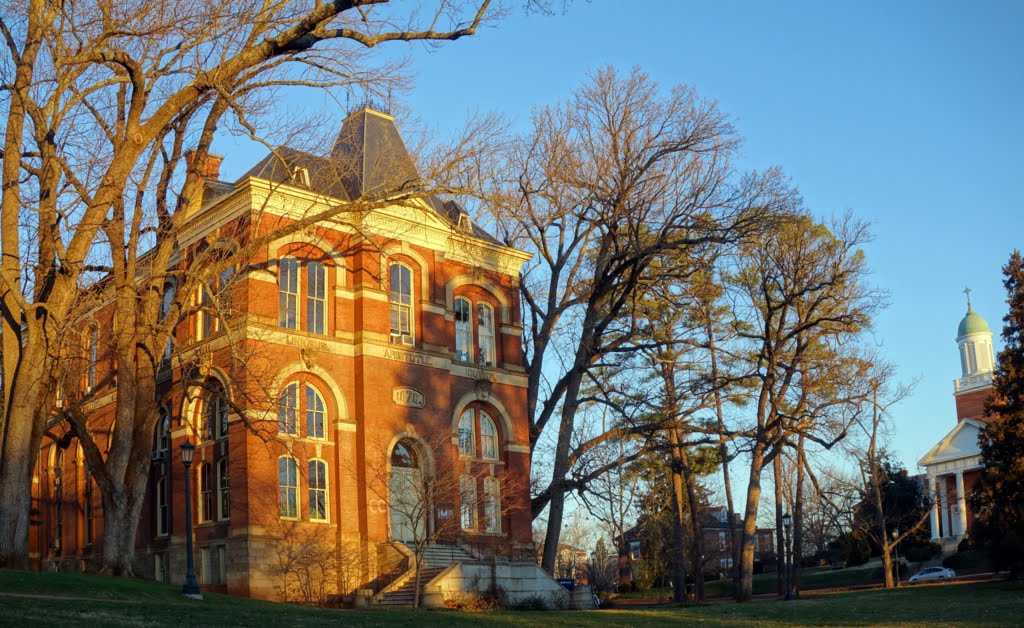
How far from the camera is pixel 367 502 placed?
31047mm

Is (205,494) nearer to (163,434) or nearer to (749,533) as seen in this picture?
(163,434)

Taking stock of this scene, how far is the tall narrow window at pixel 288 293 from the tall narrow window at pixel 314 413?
203cm

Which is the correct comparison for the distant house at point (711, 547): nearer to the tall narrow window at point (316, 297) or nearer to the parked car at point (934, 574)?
the parked car at point (934, 574)

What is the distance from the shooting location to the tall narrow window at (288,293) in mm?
31281

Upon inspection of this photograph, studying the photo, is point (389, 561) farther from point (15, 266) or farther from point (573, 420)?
point (15, 266)

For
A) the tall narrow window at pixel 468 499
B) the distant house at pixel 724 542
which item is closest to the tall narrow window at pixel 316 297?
the tall narrow window at pixel 468 499

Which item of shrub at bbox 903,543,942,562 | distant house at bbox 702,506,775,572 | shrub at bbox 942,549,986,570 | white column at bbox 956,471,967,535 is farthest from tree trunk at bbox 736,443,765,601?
white column at bbox 956,471,967,535

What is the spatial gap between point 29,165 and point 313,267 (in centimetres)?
1023

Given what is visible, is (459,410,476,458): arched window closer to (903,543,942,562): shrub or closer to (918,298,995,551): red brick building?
(918,298,995,551): red brick building

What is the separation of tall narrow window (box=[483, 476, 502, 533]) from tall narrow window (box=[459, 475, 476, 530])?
0.48 metres

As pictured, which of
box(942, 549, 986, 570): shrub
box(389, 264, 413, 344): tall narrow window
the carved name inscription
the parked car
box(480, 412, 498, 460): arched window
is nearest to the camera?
the carved name inscription

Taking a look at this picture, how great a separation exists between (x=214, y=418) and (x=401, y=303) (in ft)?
22.3

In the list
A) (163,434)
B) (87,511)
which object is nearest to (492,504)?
(163,434)

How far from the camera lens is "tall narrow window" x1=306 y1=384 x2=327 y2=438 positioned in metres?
31.3
